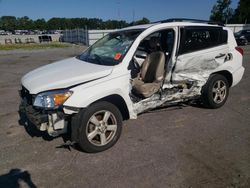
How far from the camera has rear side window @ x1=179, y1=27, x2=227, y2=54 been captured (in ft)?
14.2

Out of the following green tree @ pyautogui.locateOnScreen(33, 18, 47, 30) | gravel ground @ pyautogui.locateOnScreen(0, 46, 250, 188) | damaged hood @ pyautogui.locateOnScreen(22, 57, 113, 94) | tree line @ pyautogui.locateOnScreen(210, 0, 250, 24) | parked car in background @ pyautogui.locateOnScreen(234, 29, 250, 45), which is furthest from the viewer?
green tree @ pyautogui.locateOnScreen(33, 18, 47, 30)

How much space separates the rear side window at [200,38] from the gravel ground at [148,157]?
4.50 ft

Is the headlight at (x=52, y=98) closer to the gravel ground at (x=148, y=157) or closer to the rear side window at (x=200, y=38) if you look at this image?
the gravel ground at (x=148, y=157)

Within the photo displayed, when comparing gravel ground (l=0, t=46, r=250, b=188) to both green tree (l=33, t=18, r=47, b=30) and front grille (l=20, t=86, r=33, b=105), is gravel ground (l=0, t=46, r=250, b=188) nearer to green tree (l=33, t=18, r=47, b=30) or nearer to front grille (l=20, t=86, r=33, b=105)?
front grille (l=20, t=86, r=33, b=105)

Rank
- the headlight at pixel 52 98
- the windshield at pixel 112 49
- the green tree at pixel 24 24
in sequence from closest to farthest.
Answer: the headlight at pixel 52 98 → the windshield at pixel 112 49 → the green tree at pixel 24 24

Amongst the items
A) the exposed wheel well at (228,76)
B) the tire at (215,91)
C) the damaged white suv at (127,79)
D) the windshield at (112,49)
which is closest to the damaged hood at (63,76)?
the damaged white suv at (127,79)

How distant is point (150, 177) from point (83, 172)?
2.80 feet

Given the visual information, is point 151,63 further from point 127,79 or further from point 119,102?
point 119,102

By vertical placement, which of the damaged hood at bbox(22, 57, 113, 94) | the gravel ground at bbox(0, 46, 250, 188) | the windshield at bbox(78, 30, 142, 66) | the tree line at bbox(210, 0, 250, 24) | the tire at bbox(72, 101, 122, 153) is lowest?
the gravel ground at bbox(0, 46, 250, 188)

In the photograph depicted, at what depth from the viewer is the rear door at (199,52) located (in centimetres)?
429

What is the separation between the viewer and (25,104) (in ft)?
11.4

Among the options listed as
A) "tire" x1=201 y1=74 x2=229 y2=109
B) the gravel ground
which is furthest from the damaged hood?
"tire" x1=201 y1=74 x2=229 y2=109

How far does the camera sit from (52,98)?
3090 mm

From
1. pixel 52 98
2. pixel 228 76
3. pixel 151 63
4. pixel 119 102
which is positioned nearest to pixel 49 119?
pixel 52 98
